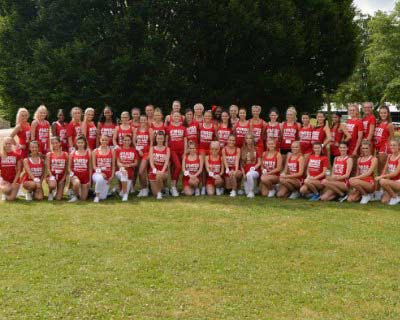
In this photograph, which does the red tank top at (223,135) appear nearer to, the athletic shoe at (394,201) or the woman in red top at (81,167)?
the woman in red top at (81,167)

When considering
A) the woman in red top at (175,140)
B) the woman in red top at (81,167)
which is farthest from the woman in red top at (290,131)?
the woman in red top at (81,167)

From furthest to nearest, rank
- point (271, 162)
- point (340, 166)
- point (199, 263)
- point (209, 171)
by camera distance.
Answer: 1. point (209, 171)
2. point (271, 162)
3. point (340, 166)
4. point (199, 263)

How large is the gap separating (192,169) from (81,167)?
240 centimetres

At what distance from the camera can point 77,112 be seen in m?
10.9

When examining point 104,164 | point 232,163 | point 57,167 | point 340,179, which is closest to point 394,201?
point 340,179

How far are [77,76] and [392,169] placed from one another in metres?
9.32

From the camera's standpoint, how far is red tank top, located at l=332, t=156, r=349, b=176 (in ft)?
32.4

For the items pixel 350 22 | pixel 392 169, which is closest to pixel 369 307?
pixel 392 169

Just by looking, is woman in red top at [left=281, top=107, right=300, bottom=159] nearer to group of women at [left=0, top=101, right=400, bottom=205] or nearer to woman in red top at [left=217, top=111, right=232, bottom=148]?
group of women at [left=0, top=101, right=400, bottom=205]

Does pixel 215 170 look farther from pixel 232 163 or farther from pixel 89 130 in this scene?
pixel 89 130

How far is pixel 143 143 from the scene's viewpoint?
35.2 feet

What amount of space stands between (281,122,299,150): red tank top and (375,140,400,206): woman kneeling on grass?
6.79 ft

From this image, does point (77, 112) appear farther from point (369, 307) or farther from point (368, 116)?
point (369, 307)

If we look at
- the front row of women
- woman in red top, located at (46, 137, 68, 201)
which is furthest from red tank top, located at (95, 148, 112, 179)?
woman in red top, located at (46, 137, 68, 201)
